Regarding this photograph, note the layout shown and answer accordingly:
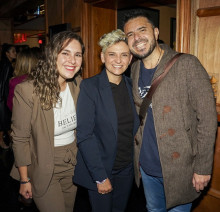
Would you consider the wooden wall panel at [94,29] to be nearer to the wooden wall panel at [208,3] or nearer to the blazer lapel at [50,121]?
the wooden wall panel at [208,3]

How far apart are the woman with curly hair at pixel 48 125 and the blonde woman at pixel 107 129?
0.14 meters

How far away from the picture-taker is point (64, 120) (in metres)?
1.88

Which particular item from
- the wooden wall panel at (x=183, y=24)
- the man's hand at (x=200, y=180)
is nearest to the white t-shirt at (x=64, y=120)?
the man's hand at (x=200, y=180)

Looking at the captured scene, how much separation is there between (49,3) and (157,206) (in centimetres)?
417

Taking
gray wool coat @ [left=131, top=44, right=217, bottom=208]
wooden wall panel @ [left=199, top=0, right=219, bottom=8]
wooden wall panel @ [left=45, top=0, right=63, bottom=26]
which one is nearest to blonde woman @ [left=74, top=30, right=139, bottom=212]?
gray wool coat @ [left=131, top=44, right=217, bottom=208]

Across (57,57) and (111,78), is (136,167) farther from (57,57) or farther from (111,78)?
(57,57)

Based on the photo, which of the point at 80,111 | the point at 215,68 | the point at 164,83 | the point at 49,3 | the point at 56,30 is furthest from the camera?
the point at 49,3

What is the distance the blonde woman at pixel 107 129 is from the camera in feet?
6.10

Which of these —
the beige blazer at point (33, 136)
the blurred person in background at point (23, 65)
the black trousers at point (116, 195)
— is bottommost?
the black trousers at point (116, 195)

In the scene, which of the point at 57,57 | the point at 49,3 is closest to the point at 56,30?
the point at 49,3

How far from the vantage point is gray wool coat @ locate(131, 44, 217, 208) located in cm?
159

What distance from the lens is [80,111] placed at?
185cm

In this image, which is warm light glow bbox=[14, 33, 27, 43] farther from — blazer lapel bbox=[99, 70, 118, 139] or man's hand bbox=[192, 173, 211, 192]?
man's hand bbox=[192, 173, 211, 192]

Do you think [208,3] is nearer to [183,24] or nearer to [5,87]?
[183,24]
